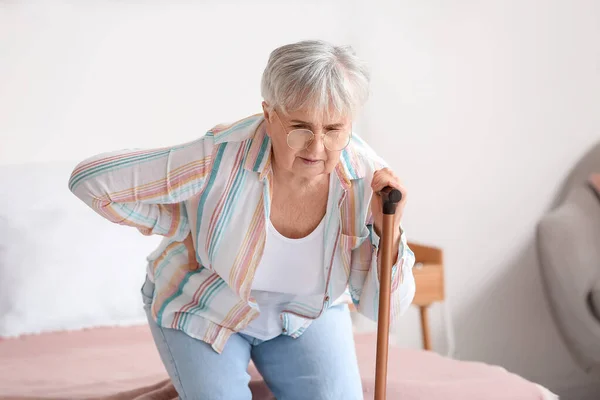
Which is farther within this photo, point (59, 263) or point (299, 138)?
point (59, 263)

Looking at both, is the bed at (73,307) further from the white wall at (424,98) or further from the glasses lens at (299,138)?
the glasses lens at (299,138)

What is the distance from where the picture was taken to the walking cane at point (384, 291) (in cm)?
149

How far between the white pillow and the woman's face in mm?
1076

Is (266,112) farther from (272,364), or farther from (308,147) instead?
(272,364)

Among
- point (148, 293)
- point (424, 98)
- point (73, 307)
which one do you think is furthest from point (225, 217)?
point (424, 98)

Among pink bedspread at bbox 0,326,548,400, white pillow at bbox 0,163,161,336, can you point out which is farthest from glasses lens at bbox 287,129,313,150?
white pillow at bbox 0,163,161,336

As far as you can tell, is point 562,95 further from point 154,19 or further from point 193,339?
point 193,339

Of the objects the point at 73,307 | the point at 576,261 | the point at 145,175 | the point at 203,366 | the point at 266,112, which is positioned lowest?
the point at 576,261

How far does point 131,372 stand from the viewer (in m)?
2.10

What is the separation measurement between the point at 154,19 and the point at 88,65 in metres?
0.29

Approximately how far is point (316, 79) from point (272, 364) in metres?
0.69

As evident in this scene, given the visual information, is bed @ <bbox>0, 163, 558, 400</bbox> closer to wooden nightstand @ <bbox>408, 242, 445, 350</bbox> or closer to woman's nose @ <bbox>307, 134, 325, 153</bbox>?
wooden nightstand @ <bbox>408, 242, 445, 350</bbox>

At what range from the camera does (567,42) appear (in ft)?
10.8

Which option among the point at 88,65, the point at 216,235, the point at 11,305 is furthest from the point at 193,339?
the point at 88,65
